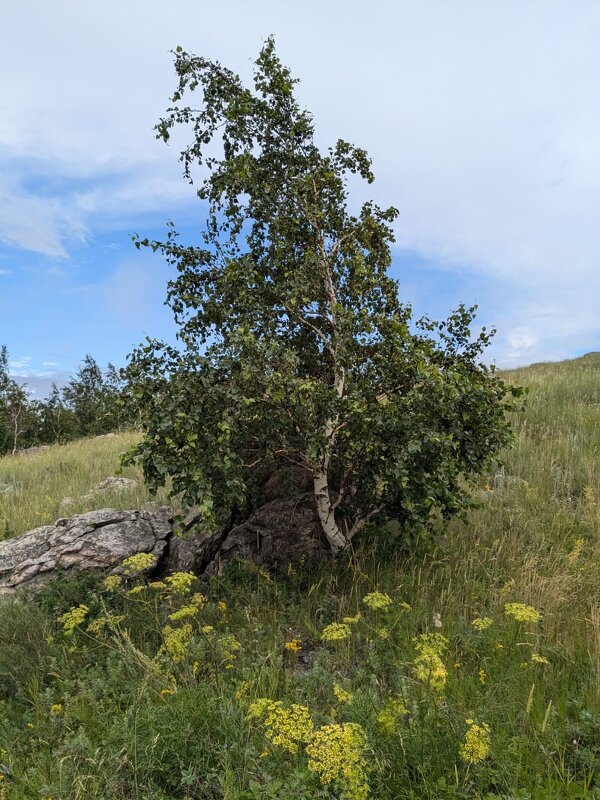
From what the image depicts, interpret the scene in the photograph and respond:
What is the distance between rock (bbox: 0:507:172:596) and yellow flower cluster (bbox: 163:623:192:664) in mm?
2699

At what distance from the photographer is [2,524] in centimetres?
1079

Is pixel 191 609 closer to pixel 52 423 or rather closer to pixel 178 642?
pixel 178 642

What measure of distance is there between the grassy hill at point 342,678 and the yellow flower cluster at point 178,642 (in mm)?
28

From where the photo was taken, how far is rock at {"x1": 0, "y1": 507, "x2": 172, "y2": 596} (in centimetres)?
731

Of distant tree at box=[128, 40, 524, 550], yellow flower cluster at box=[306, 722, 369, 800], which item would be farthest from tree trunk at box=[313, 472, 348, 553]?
yellow flower cluster at box=[306, 722, 369, 800]

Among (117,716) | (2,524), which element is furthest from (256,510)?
(2,524)

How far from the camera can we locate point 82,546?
7457mm

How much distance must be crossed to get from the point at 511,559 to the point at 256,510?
356cm

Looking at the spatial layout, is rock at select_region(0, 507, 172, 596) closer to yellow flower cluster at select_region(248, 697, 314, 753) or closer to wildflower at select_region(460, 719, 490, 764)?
yellow flower cluster at select_region(248, 697, 314, 753)

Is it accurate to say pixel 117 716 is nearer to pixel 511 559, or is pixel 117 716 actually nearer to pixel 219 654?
pixel 219 654

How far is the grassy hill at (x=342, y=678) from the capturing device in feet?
10.2

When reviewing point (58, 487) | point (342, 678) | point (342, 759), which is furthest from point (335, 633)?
point (58, 487)

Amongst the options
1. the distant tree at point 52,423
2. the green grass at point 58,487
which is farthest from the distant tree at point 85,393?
the green grass at point 58,487

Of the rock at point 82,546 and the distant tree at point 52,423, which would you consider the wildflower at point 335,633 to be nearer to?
the rock at point 82,546
